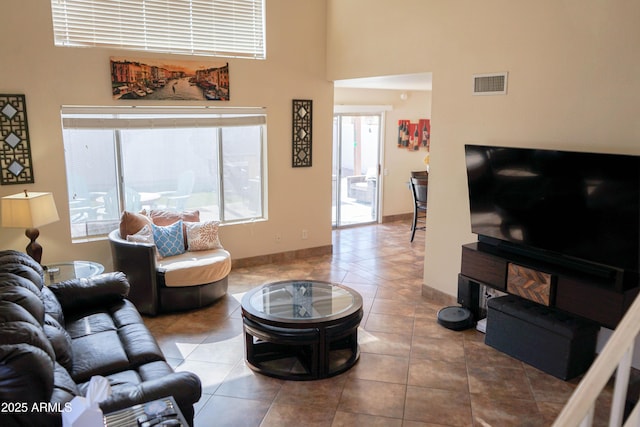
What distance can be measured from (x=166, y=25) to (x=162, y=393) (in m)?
4.64

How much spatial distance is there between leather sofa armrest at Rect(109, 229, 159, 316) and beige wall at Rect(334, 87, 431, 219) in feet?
16.8

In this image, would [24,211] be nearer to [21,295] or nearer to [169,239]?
[169,239]

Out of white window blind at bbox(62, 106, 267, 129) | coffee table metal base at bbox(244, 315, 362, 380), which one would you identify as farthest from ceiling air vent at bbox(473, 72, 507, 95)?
white window blind at bbox(62, 106, 267, 129)

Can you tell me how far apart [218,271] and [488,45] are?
3.51 m

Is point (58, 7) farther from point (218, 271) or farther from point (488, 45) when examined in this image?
point (488, 45)

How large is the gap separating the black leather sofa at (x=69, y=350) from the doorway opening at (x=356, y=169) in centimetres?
541

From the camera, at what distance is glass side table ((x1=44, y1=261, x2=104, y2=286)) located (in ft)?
15.6

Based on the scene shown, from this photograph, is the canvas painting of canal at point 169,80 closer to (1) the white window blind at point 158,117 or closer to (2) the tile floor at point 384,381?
(1) the white window blind at point 158,117

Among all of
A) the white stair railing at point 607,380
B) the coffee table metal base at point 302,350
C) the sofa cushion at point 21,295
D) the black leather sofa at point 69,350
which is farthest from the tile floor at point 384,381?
the white stair railing at point 607,380

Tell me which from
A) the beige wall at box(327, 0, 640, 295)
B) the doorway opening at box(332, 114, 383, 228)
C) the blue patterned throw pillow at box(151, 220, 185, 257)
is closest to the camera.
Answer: the beige wall at box(327, 0, 640, 295)

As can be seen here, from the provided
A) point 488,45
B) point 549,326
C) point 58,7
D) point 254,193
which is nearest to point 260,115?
point 254,193

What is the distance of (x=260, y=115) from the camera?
670cm

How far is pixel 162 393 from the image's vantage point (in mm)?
2670

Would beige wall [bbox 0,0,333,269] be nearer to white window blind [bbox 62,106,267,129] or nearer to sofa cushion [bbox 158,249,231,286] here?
white window blind [bbox 62,106,267,129]
